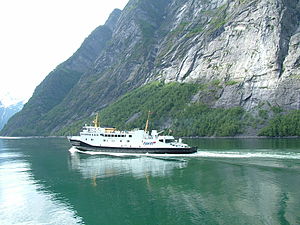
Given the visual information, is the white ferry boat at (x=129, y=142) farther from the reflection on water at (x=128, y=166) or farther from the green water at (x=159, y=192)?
the green water at (x=159, y=192)

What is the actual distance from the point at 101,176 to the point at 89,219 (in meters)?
25.9

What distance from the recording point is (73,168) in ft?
251

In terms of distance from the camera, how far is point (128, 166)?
77.9 metres

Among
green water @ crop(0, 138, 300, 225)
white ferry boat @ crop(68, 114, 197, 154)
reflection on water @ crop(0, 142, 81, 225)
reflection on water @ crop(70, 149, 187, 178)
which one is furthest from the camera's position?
white ferry boat @ crop(68, 114, 197, 154)

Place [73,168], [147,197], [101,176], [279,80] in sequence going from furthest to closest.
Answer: [279,80] → [73,168] → [101,176] → [147,197]

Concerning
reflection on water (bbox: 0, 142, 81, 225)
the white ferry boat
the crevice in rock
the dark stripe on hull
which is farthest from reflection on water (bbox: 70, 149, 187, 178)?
the crevice in rock

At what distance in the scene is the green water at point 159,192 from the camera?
126 ft

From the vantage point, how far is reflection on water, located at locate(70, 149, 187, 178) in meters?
67.6

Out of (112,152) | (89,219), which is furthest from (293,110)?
(89,219)

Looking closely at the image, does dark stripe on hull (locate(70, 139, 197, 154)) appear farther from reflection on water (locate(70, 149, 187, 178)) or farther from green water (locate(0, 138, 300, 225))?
green water (locate(0, 138, 300, 225))

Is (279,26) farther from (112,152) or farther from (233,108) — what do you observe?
(112,152)

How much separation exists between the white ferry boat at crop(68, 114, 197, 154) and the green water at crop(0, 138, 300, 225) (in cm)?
1747

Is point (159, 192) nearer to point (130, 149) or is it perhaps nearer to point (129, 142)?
point (130, 149)

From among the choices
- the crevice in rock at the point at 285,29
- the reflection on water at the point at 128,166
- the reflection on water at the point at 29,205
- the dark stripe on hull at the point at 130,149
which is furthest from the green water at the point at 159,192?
the crevice in rock at the point at 285,29
